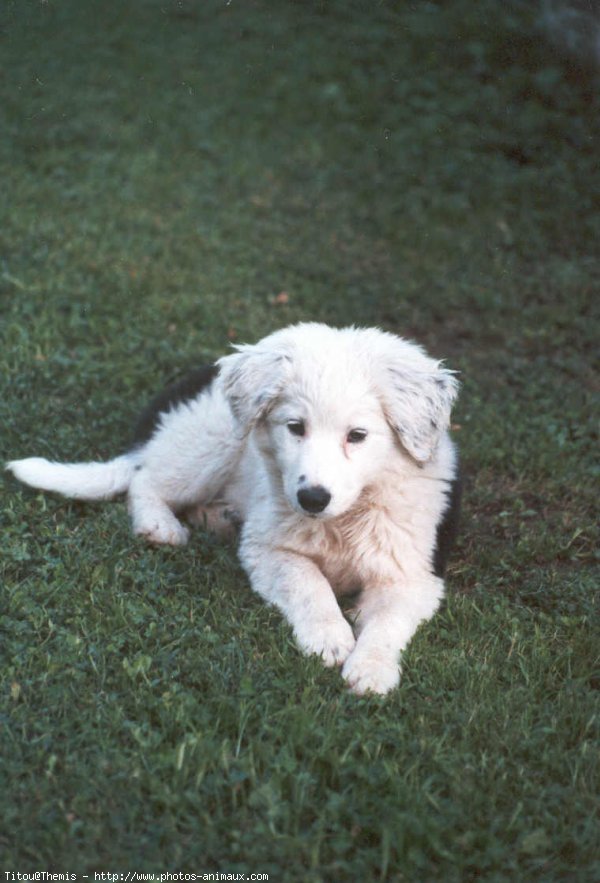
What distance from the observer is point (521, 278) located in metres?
7.62

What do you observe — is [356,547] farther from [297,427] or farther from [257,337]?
[257,337]

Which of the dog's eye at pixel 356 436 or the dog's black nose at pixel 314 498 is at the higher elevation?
the dog's eye at pixel 356 436

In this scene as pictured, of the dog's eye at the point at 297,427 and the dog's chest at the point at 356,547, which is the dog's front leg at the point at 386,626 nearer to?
the dog's chest at the point at 356,547

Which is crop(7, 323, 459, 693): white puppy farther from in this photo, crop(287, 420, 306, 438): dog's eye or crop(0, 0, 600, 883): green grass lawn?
crop(0, 0, 600, 883): green grass lawn

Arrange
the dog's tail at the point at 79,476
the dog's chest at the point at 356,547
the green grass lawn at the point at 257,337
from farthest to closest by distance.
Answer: the dog's tail at the point at 79,476 < the dog's chest at the point at 356,547 < the green grass lawn at the point at 257,337

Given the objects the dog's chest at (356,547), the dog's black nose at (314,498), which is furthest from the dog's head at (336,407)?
the dog's chest at (356,547)

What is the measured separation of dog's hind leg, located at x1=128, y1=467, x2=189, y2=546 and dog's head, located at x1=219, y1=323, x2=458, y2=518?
67cm

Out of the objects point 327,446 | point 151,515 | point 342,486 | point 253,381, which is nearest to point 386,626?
point 342,486

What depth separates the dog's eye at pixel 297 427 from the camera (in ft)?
12.7

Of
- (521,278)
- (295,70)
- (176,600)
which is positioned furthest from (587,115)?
(176,600)

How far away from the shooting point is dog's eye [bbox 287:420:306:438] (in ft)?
12.7

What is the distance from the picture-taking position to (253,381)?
4055mm

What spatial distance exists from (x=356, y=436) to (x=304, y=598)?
63cm

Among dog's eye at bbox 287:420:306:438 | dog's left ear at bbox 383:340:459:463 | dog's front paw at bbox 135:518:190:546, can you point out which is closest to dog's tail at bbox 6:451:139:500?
dog's front paw at bbox 135:518:190:546
